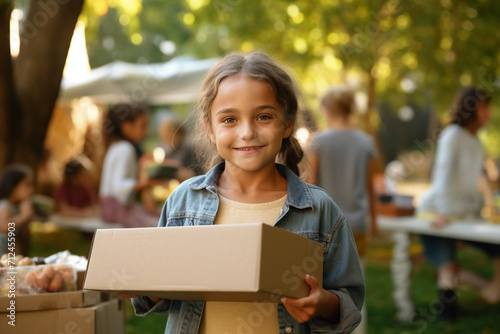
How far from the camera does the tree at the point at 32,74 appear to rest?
681cm

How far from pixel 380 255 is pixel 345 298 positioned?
855 centimetres

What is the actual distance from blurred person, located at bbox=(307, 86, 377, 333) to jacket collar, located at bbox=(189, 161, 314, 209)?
105 inches

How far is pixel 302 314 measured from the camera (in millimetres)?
1938

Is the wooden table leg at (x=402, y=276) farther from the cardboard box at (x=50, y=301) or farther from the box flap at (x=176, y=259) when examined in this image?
the box flap at (x=176, y=259)

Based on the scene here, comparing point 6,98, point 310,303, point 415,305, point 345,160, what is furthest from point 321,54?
point 310,303

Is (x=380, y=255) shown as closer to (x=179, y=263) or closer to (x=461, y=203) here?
(x=461, y=203)

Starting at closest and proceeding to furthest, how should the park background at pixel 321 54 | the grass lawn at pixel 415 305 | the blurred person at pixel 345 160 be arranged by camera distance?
the blurred person at pixel 345 160 < the grass lawn at pixel 415 305 < the park background at pixel 321 54

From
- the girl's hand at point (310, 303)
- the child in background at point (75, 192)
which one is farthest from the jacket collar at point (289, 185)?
the child in background at point (75, 192)

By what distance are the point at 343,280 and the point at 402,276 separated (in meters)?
4.52

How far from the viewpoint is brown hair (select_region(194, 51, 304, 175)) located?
7.32 feet

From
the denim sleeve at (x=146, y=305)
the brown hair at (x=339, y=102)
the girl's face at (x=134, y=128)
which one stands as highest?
the girl's face at (x=134, y=128)

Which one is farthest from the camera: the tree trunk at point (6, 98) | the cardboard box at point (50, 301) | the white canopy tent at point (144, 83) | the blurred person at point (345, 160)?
the white canopy tent at point (144, 83)

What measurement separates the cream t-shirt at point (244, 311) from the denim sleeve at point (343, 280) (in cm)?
15

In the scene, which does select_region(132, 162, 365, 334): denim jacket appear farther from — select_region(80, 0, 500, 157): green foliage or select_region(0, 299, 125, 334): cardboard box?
select_region(80, 0, 500, 157): green foliage
